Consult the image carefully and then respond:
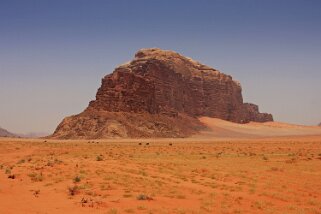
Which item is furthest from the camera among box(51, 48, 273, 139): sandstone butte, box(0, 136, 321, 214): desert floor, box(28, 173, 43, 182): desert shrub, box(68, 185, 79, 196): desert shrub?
box(51, 48, 273, 139): sandstone butte

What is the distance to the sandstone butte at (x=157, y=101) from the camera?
8525 centimetres

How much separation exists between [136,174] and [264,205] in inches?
400

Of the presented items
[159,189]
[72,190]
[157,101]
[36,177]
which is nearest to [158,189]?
[159,189]

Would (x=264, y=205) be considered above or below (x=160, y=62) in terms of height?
below

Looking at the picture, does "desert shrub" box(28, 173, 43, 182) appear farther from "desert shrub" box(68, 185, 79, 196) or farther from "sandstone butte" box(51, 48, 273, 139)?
"sandstone butte" box(51, 48, 273, 139)

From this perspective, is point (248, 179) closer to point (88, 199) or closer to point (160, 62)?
point (88, 199)

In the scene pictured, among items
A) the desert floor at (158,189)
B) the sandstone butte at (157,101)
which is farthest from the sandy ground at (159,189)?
the sandstone butte at (157,101)

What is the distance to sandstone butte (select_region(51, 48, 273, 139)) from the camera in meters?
85.2

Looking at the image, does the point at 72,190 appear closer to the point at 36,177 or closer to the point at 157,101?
the point at 36,177

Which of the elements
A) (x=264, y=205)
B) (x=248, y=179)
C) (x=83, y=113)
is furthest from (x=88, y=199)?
(x=83, y=113)

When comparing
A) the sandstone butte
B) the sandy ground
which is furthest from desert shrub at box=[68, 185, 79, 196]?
the sandstone butte

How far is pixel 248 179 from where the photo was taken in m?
22.7

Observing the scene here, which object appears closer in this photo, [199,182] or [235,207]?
[235,207]

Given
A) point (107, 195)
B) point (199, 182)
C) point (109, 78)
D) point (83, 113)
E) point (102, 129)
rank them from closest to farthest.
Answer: point (107, 195) → point (199, 182) → point (102, 129) → point (83, 113) → point (109, 78)
